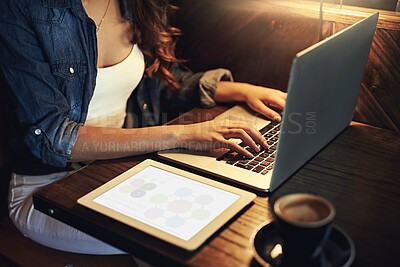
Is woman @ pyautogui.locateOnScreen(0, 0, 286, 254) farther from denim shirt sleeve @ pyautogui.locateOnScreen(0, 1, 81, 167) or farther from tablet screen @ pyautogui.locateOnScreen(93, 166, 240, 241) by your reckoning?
tablet screen @ pyautogui.locateOnScreen(93, 166, 240, 241)

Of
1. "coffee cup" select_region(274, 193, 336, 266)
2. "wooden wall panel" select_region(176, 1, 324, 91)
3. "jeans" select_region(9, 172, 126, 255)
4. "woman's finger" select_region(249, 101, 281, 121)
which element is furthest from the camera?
"wooden wall panel" select_region(176, 1, 324, 91)

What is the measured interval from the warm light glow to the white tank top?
0.77m

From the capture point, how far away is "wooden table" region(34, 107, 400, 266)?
0.83 m

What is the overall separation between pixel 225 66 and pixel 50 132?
672mm

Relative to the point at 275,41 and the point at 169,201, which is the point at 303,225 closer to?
the point at 169,201

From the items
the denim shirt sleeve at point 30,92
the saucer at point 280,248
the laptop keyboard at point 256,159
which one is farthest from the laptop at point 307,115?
the denim shirt sleeve at point 30,92

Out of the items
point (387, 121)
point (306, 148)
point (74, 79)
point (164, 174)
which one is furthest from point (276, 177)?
point (74, 79)

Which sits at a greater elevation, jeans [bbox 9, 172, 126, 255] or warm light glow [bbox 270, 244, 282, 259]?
warm light glow [bbox 270, 244, 282, 259]

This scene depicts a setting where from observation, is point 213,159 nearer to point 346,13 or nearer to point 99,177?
point 99,177

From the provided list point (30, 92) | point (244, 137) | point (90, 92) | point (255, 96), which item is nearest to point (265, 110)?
point (255, 96)

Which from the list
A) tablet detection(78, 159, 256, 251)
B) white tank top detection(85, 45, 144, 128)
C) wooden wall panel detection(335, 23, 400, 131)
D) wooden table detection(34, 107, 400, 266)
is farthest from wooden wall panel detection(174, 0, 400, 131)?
tablet detection(78, 159, 256, 251)

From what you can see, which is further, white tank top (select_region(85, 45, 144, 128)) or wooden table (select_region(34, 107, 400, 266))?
white tank top (select_region(85, 45, 144, 128))

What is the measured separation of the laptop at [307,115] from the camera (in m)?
0.90

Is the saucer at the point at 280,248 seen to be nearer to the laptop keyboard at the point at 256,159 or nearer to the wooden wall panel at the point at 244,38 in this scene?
the laptop keyboard at the point at 256,159
